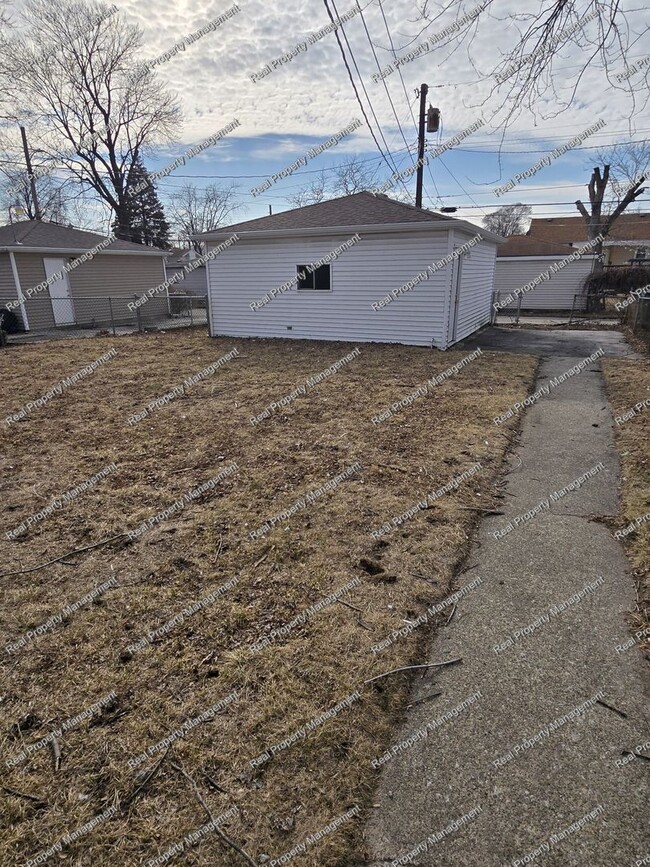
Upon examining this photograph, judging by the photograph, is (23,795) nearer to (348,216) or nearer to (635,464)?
(635,464)

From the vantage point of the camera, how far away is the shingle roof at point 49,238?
1463cm

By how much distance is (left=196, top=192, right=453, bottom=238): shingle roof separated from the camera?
1038 cm

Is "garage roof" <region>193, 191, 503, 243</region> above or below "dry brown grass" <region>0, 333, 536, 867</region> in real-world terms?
above

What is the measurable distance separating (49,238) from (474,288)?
1406 centimetres

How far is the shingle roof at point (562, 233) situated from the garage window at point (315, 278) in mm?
15009

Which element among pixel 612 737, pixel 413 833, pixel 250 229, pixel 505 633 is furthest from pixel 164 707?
pixel 250 229

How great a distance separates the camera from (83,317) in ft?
53.6

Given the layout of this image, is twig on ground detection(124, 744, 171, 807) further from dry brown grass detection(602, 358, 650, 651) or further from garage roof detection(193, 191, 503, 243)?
garage roof detection(193, 191, 503, 243)

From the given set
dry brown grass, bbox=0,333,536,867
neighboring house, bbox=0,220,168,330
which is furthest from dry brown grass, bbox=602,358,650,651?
neighboring house, bbox=0,220,168,330

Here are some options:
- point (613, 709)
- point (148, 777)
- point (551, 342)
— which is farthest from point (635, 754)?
point (551, 342)

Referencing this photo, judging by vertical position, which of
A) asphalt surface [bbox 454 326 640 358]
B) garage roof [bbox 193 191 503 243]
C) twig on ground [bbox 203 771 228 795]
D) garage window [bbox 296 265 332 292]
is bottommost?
twig on ground [bbox 203 771 228 795]

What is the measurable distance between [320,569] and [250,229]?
35.7 ft

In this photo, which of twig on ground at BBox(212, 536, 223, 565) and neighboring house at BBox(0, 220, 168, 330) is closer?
twig on ground at BBox(212, 536, 223, 565)

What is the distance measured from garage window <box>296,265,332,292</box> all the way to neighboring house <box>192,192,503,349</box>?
24 mm
